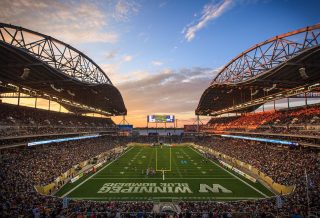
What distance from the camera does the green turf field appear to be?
87.9ft

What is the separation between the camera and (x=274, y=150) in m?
42.2

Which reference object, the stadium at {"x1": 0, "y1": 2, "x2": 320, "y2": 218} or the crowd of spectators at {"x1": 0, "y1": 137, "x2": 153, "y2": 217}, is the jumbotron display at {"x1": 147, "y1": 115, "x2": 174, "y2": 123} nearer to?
the stadium at {"x1": 0, "y1": 2, "x2": 320, "y2": 218}

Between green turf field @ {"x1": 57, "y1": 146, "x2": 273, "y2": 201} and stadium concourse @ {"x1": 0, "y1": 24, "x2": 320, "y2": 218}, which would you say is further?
green turf field @ {"x1": 57, "y1": 146, "x2": 273, "y2": 201}

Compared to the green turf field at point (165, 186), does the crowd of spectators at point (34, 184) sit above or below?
above

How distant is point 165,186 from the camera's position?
30.7m

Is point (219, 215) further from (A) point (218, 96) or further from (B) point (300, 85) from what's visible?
(A) point (218, 96)

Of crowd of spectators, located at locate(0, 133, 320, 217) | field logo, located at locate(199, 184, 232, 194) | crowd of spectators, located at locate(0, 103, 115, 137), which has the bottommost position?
field logo, located at locate(199, 184, 232, 194)

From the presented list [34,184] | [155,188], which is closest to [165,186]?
[155,188]

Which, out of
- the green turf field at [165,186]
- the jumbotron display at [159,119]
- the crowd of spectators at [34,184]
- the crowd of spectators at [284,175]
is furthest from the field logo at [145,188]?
the jumbotron display at [159,119]

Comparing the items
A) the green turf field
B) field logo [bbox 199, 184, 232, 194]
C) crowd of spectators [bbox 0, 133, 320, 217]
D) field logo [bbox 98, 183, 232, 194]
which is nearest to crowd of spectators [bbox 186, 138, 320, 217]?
crowd of spectators [bbox 0, 133, 320, 217]

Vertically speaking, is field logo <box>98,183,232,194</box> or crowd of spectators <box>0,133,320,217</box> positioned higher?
crowd of spectators <box>0,133,320,217</box>

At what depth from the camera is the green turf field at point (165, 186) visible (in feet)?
87.9

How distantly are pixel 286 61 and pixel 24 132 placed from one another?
1372 inches

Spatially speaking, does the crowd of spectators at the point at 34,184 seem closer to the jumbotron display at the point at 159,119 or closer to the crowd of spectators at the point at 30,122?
the crowd of spectators at the point at 30,122
